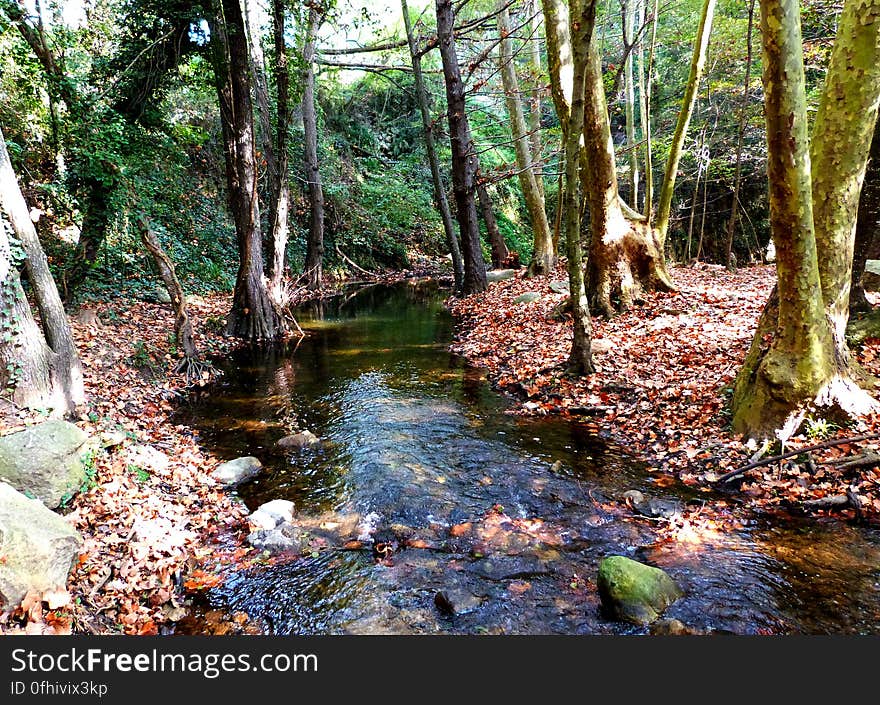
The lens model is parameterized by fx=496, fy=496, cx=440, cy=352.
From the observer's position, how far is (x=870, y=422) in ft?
15.5

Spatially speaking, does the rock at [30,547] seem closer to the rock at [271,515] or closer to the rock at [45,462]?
the rock at [45,462]

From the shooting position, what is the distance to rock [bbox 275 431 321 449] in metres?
6.33

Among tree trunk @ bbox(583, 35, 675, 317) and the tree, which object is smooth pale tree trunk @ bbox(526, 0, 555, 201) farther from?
the tree

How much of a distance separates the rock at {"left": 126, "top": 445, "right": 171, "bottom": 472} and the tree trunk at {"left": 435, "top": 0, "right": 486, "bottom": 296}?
1090cm

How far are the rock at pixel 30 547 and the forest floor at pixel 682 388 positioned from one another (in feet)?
16.8

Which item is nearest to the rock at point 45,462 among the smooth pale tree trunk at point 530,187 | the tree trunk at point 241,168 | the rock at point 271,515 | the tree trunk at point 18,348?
the tree trunk at point 18,348

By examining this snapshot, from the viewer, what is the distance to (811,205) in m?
4.54

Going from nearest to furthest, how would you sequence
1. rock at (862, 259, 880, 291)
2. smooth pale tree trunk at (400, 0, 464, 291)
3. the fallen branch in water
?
the fallen branch in water < rock at (862, 259, 880, 291) < smooth pale tree trunk at (400, 0, 464, 291)

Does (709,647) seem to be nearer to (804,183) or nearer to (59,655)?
(59,655)

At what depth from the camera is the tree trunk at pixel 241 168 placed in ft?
35.6

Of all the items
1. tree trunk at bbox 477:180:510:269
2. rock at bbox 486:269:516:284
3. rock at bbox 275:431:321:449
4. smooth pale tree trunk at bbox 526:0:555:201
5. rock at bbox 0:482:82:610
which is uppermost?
smooth pale tree trunk at bbox 526:0:555:201

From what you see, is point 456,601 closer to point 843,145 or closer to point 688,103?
point 843,145

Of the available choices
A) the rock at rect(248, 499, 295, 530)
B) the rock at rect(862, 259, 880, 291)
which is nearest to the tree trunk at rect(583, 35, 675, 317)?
the rock at rect(862, 259, 880, 291)

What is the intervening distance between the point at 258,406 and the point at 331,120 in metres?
21.0
